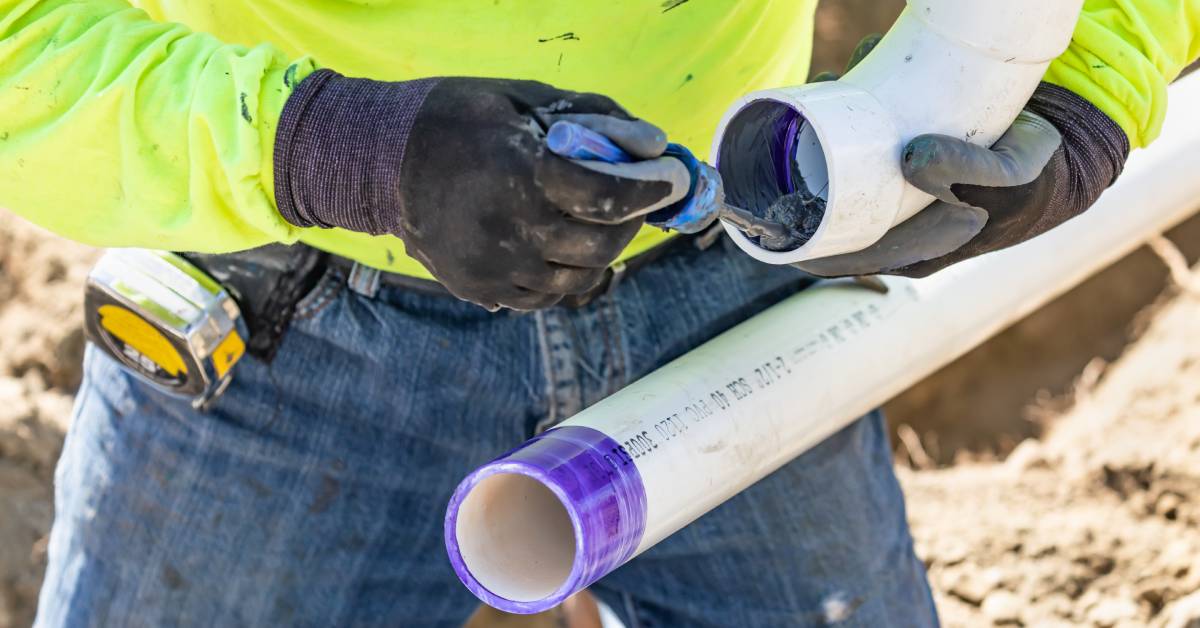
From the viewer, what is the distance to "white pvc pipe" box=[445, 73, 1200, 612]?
1.18m

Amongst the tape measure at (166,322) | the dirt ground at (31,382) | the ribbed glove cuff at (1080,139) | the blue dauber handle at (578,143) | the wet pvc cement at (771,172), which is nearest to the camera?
the blue dauber handle at (578,143)

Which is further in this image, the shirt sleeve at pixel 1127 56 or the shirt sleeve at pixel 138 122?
the shirt sleeve at pixel 1127 56

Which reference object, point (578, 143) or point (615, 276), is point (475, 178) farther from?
point (615, 276)

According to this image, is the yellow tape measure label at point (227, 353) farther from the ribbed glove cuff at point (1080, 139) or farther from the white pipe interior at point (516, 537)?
the ribbed glove cuff at point (1080, 139)

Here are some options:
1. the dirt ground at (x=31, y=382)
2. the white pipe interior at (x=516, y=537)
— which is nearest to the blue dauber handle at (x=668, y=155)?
the white pipe interior at (x=516, y=537)

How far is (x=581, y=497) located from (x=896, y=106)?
1.65ft

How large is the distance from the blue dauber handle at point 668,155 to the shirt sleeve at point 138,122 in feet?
0.96

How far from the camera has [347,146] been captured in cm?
108

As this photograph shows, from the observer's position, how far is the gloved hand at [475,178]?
3.31 feet

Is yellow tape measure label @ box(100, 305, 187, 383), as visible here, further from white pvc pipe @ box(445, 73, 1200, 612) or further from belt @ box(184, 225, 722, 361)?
white pvc pipe @ box(445, 73, 1200, 612)

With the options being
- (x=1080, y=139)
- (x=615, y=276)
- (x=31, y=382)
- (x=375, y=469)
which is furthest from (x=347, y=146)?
(x=31, y=382)

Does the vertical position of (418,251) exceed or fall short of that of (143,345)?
it exceeds it

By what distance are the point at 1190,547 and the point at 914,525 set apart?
50cm

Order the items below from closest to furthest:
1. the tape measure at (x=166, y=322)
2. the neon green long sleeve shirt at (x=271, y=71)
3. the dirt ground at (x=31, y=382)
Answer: the neon green long sleeve shirt at (x=271, y=71) → the tape measure at (x=166, y=322) → the dirt ground at (x=31, y=382)
